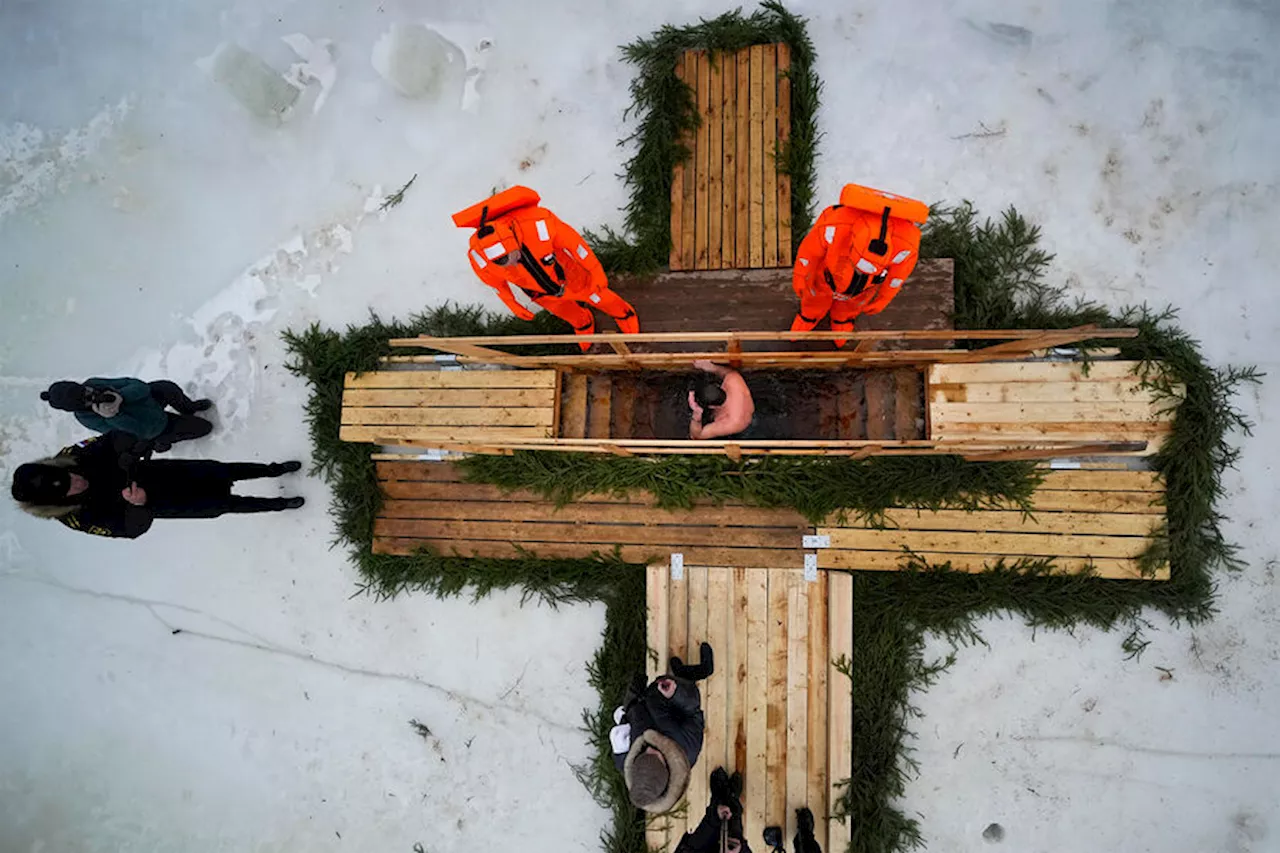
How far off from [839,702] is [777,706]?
429 millimetres

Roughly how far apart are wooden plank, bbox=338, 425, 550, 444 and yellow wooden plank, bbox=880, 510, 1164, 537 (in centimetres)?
276

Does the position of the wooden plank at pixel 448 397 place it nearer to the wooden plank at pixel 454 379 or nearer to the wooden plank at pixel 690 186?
the wooden plank at pixel 454 379

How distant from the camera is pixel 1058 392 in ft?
15.8

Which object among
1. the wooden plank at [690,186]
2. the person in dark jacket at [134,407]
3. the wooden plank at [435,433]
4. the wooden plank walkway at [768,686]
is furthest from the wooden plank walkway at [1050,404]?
the person in dark jacket at [134,407]

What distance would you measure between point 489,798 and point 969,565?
3.97m

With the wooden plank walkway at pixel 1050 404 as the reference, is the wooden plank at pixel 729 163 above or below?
above

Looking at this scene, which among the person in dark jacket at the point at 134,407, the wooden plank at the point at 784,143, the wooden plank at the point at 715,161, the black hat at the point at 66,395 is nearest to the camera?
the black hat at the point at 66,395

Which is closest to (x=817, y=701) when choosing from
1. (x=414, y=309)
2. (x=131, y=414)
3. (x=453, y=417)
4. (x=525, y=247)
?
(x=453, y=417)

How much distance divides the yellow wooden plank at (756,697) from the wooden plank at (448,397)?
206 centimetres

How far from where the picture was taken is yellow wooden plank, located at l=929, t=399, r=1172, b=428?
4809 mm

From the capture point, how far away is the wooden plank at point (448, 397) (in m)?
5.33

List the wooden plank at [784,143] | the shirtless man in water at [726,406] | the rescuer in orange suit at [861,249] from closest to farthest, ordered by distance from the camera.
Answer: the rescuer in orange suit at [861,249]
the shirtless man in water at [726,406]
the wooden plank at [784,143]

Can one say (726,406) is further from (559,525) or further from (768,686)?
(768,686)

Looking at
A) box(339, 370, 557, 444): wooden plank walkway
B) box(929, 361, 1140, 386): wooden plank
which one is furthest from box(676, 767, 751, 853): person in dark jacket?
box(929, 361, 1140, 386): wooden plank
